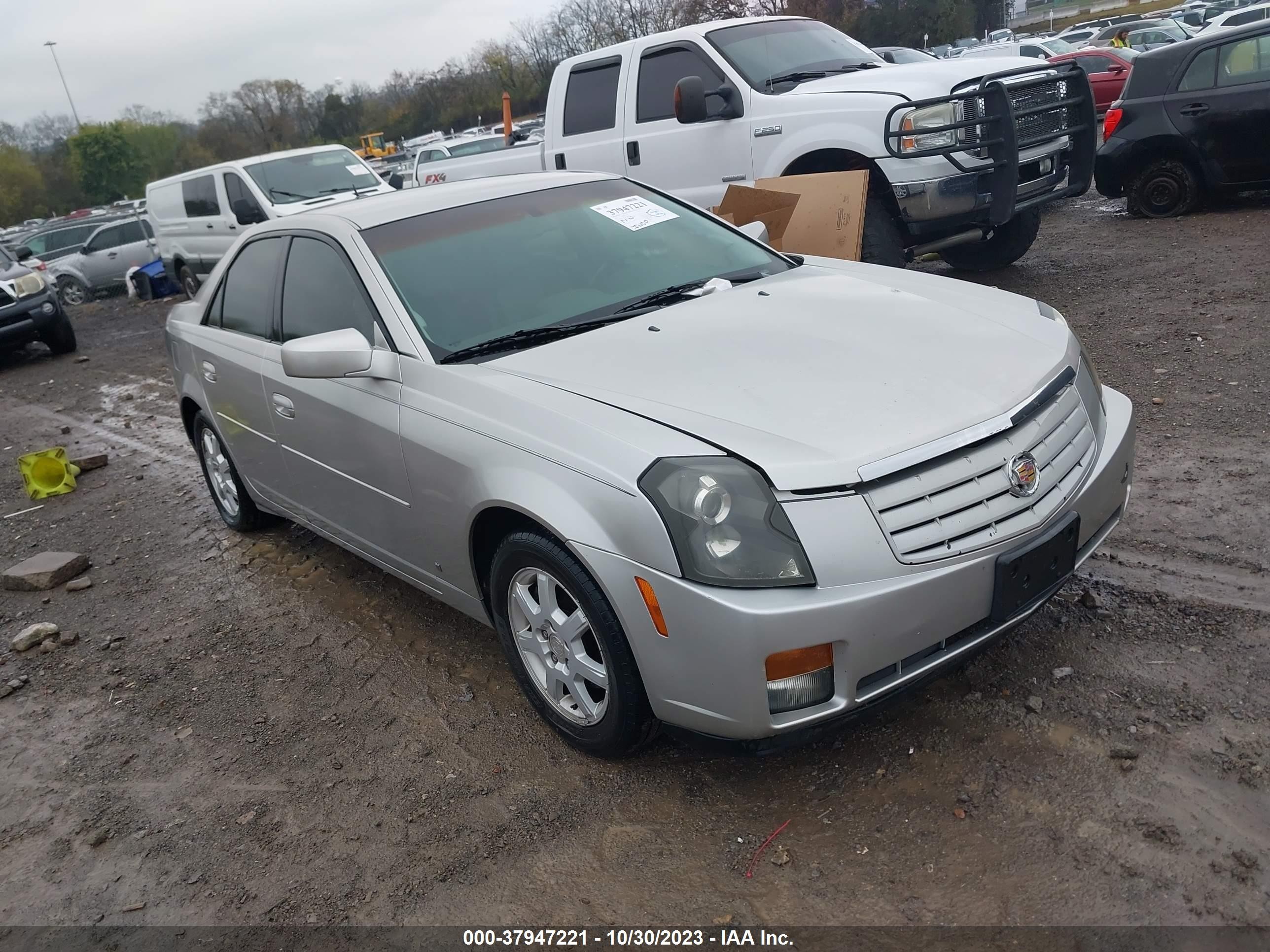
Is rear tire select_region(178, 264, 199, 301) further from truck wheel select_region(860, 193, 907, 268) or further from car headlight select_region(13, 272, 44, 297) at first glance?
truck wheel select_region(860, 193, 907, 268)

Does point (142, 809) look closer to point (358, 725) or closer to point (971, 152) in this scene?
point (358, 725)

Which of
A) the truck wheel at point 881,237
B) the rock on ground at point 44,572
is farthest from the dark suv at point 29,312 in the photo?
the truck wheel at point 881,237

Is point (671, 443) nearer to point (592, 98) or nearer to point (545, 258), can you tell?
point (545, 258)

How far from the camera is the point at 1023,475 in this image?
8.70 feet

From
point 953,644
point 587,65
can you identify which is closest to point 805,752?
point 953,644

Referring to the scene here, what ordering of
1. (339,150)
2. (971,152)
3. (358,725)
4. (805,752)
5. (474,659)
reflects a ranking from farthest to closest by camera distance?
1. (339,150)
2. (971,152)
3. (474,659)
4. (358,725)
5. (805,752)

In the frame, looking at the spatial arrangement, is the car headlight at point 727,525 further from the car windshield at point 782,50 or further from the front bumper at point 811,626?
the car windshield at point 782,50

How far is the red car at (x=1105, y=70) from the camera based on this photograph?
1962cm

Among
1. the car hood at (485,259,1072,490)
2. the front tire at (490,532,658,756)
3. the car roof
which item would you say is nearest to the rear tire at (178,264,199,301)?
the car roof

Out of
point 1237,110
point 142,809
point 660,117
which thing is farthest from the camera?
point 1237,110

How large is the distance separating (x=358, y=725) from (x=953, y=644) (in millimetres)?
2051

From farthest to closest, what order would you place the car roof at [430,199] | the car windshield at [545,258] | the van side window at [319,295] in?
the car roof at [430,199] → the van side window at [319,295] → the car windshield at [545,258]

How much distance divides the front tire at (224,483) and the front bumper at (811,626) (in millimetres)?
3195

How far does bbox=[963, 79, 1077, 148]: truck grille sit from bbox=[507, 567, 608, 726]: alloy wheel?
496cm
